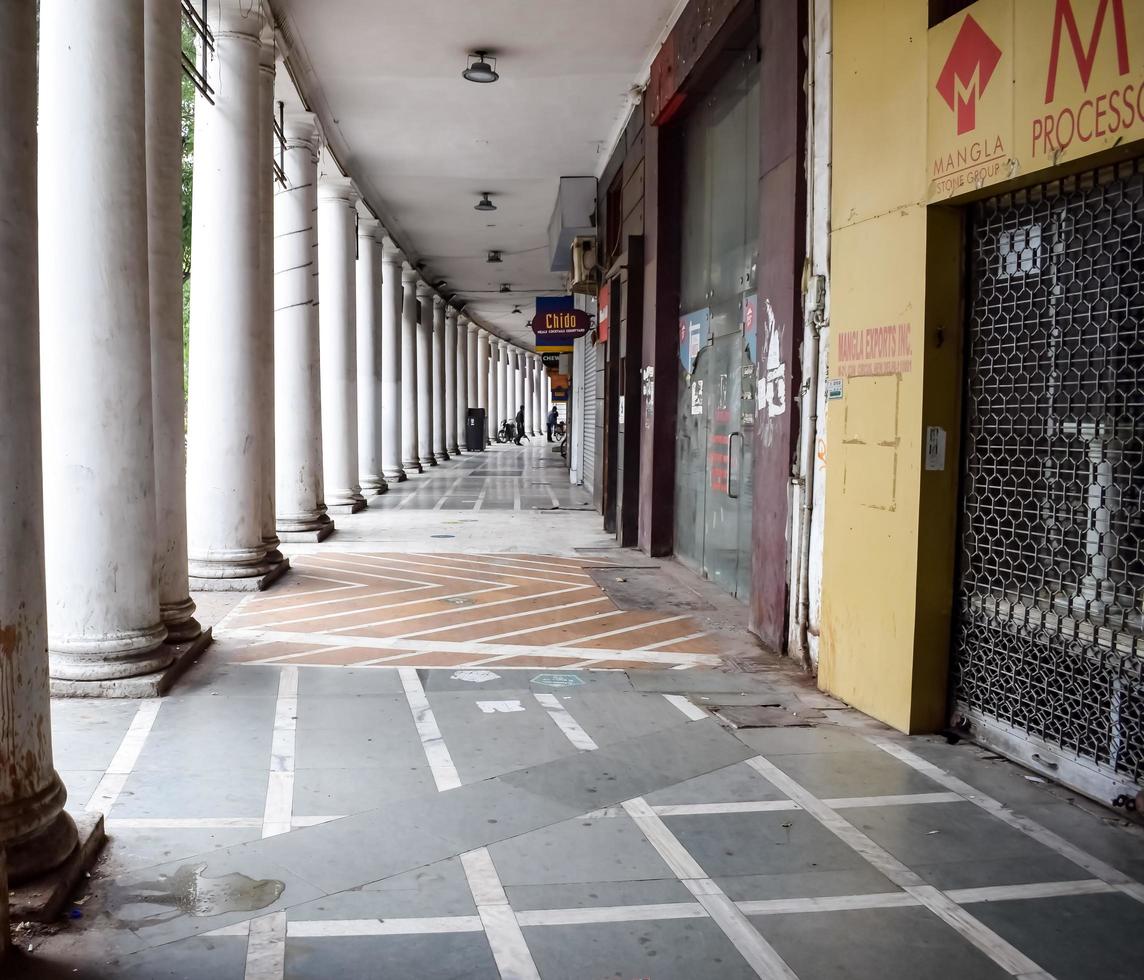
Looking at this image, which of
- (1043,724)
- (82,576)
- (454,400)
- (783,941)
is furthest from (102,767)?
(454,400)

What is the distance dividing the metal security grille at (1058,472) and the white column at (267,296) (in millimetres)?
5905

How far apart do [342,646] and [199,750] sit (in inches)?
79.9

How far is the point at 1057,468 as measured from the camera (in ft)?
13.9

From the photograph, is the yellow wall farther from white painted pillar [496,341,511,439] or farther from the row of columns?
white painted pillar [496,341,511,439]

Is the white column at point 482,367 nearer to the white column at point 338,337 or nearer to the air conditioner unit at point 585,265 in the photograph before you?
the air conditioner unit at point 585,265

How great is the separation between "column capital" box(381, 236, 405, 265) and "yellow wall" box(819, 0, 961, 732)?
1511 cm

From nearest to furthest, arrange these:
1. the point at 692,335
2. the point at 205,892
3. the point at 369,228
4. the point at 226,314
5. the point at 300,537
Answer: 1. the point at 205,892
2. the point at 226,314
3. the point at 692,335
4. the point at 300,537
5. the point at 369,228

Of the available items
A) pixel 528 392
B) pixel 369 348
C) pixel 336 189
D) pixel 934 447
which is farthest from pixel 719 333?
pixel 528 392

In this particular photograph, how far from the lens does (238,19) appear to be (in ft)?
27.3

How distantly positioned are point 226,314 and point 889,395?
542 cm

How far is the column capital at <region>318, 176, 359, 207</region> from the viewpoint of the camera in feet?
46.2

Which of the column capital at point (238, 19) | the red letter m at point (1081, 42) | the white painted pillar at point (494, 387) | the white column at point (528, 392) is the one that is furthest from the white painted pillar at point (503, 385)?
the red letter m at point (1081, 42)

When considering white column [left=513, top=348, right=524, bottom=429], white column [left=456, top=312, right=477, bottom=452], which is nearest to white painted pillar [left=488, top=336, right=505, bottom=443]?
white column [left=513, top=348, right=524, bottom=429]

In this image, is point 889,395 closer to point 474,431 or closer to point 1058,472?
point 1058,472
